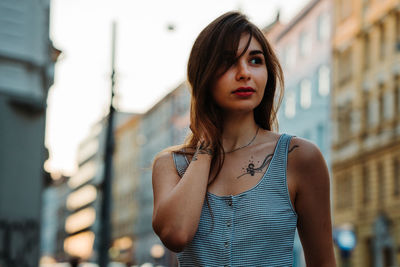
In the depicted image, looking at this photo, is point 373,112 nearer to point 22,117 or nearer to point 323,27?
point 323,27

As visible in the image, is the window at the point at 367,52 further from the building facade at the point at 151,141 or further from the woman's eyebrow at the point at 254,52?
the woman's eyebrow at the point at 254,52

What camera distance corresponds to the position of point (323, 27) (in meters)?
49.1

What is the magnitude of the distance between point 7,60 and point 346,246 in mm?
7327

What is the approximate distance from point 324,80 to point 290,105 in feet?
19.9

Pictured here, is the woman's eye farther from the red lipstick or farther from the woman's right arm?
the woman's right arm

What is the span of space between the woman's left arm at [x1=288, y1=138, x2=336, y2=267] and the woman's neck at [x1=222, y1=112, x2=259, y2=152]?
0.44 ft

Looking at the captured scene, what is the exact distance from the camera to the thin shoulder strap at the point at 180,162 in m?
2.52

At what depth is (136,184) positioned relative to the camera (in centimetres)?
9919

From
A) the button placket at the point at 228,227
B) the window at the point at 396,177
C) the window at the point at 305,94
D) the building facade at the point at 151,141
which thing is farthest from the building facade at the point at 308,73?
the button placket at the point at 228,227

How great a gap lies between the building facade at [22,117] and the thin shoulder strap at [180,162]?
1350cm

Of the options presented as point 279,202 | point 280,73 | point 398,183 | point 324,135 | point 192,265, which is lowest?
point 192,265

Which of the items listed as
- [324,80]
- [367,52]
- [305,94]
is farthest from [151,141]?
[367,52]

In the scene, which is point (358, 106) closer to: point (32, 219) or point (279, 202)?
point (32, 219)

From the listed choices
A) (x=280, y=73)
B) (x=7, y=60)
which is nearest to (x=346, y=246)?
(x=7, y=60)
